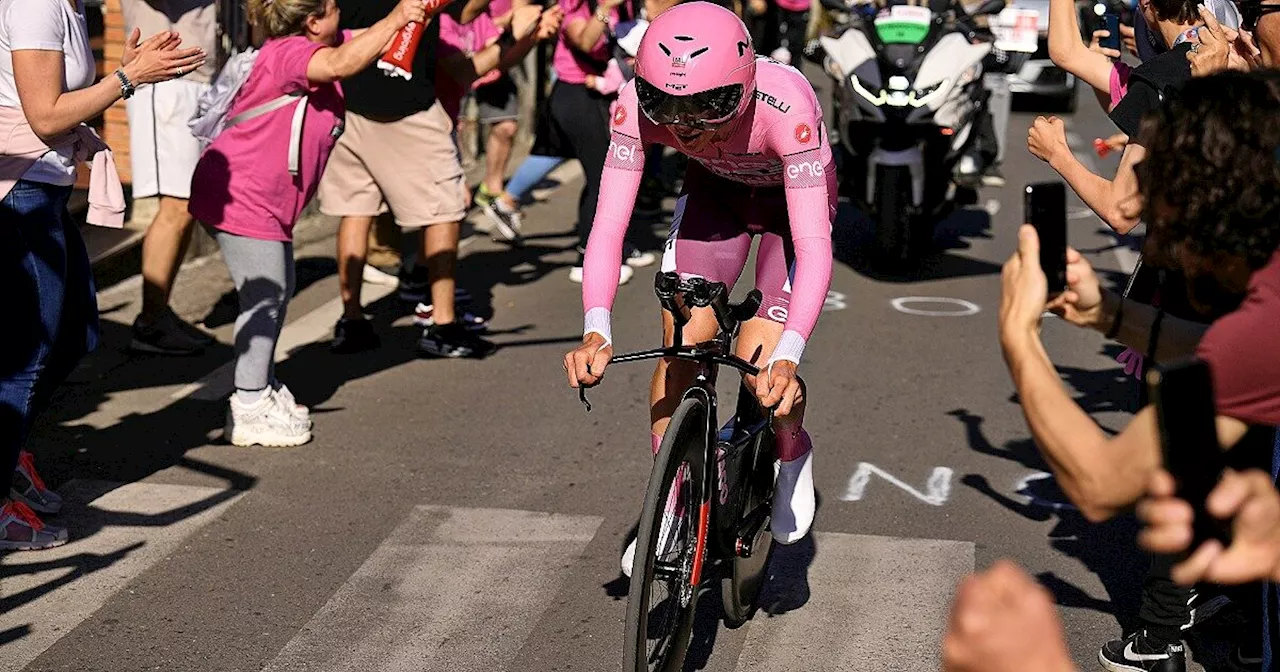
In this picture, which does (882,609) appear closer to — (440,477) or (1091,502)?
(440,477)

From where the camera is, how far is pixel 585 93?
34.2 ft

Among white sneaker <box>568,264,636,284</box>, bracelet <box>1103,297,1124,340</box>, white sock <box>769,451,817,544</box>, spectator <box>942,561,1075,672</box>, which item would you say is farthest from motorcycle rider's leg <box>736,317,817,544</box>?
white sneaker <box>568,264,636,284</box>

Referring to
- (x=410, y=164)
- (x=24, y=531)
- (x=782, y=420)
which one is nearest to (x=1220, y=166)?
(x=782, y=420)

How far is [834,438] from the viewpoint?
23.2ft

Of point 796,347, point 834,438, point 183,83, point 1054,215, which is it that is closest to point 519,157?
point 183,83

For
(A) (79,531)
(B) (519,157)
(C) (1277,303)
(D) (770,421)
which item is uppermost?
(C) (1277,303)

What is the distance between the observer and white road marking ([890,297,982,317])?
9555 millimetres

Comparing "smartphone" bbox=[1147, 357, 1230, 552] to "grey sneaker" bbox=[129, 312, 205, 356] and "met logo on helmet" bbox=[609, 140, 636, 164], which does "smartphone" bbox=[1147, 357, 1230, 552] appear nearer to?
"met logo on helmet" bbox=[609, 140, 636, 164]

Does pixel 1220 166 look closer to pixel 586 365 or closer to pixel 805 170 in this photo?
pixel 586 365

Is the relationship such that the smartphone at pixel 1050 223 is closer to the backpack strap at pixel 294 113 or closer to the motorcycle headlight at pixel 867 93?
the backpack strap at pixel 294 113

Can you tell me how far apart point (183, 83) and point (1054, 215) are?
631cm

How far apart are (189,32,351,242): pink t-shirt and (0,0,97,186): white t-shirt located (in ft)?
2.79

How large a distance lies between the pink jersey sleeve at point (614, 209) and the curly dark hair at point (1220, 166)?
82.1 inches

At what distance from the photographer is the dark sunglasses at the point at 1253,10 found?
15.7ft
